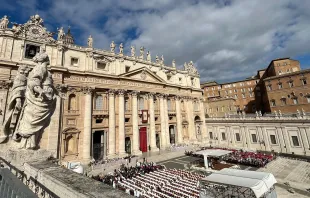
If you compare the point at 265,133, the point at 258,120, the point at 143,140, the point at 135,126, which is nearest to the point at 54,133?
the point at 135,126

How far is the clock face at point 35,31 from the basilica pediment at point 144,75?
1122 centimetres

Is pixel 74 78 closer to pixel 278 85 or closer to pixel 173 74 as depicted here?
pixel 173 74

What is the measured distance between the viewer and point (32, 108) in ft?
14.9

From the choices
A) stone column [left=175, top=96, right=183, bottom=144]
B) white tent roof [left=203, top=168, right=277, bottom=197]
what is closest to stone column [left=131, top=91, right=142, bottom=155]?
stone column [left=175, top=96, right=183, bottom=144]

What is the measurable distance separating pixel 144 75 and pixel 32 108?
2410 cm

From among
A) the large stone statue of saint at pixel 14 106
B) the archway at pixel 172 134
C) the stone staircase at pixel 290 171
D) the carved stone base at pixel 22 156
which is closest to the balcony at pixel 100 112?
the archway at pixel 172 134

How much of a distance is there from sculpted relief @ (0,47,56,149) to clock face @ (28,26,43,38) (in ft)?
64.0

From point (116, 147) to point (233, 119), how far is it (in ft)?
77.8

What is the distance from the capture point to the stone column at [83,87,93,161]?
20222 mm

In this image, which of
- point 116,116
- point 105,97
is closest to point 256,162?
point 116,116

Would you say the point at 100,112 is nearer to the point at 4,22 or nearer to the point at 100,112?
the point at 100,112

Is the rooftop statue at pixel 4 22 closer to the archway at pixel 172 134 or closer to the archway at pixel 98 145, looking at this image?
the archway at pixel 98 145

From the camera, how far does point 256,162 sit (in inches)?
719

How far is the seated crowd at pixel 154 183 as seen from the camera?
10859mm
